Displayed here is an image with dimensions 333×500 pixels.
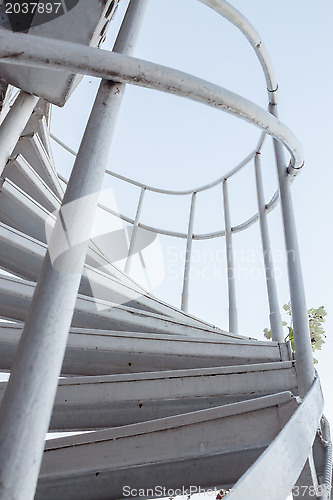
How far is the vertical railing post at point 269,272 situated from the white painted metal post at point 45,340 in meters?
1.22

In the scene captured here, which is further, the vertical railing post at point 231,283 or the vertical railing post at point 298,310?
the vertical railing post at point 231,283

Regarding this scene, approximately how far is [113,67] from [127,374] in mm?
949

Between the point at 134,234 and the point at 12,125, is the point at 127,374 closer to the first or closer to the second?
the point at 12,125

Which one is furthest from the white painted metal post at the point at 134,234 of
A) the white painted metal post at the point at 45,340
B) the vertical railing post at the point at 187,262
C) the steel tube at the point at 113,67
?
the white painted metal post at the point at 45,340

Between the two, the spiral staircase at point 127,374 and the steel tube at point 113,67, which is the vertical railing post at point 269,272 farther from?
the steel tube at point 113,67

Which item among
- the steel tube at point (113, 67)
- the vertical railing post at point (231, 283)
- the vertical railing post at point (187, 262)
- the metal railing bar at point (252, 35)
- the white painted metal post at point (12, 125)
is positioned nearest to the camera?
the steel tube at point (113, 67)

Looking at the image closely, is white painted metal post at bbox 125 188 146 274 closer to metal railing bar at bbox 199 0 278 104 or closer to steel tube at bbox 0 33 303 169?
metal railing bar at bbox 199 0 278 104

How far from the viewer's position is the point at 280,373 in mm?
1295

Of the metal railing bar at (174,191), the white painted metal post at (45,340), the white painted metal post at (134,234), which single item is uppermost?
the metal railing bar at (174,191)

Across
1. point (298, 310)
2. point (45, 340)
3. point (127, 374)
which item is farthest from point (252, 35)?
point (45, 340)

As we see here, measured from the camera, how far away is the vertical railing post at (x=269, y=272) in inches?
64.8

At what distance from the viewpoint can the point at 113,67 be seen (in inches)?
26.7

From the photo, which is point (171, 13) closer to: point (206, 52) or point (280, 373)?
point (206, 52)

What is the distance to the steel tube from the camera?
629 millimetres
